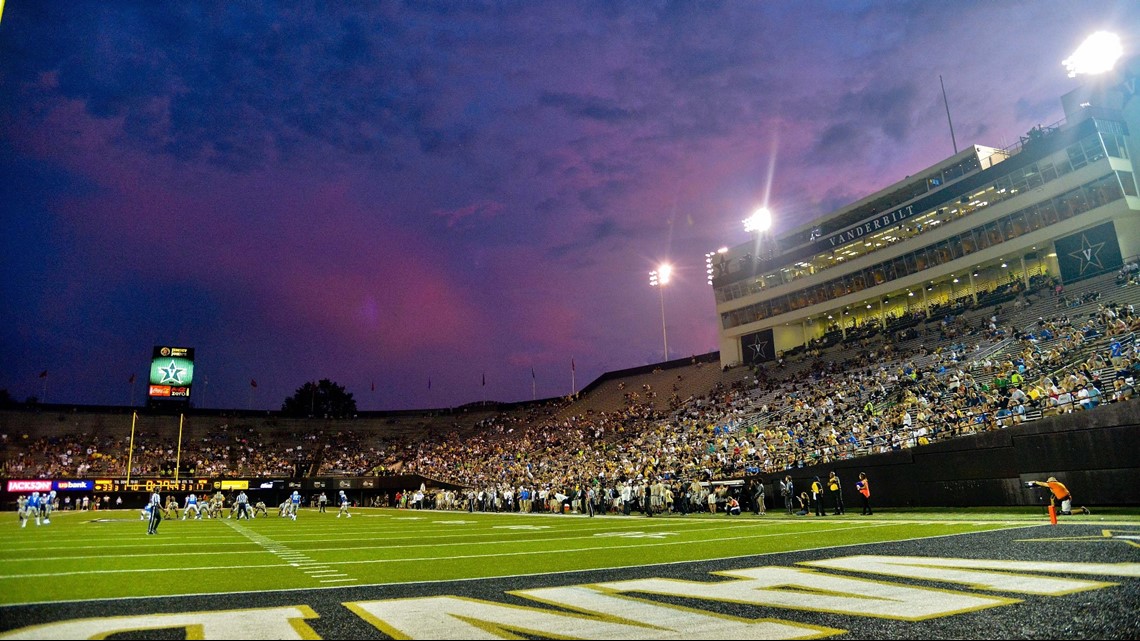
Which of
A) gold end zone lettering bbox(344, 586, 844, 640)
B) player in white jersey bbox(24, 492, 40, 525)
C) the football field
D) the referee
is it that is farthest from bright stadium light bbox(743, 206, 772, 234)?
gold end zone lettering bbox(344, 586, 844, 640)

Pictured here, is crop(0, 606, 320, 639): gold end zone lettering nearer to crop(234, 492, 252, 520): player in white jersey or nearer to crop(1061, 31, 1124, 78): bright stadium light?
crop(234, 492, 252, 520): player in white jersey

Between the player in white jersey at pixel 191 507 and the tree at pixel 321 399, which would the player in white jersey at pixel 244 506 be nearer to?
the player in white jersey at pixel 191 507

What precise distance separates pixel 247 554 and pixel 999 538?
49.1ft

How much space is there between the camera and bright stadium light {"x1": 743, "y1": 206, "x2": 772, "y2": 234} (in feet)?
203

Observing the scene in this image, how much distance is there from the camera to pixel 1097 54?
3822cm

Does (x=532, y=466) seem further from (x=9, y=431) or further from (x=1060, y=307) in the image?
(x=9, y=431)

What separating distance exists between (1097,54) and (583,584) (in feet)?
153

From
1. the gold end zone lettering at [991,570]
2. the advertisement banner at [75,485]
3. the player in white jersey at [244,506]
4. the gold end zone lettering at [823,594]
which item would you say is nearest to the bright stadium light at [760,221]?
the player in white jersey at [244,506]

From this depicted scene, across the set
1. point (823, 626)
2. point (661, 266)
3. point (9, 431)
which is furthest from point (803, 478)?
point (9, 431)

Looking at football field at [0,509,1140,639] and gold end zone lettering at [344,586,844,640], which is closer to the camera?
gold end zone lettering at [344,586,844,640]

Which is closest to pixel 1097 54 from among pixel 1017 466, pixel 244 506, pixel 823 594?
pixel 1017 466

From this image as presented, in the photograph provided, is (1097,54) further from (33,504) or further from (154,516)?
(33,504)

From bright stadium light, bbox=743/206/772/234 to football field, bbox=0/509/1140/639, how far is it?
48.9 meters

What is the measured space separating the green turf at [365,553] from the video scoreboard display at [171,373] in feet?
102
